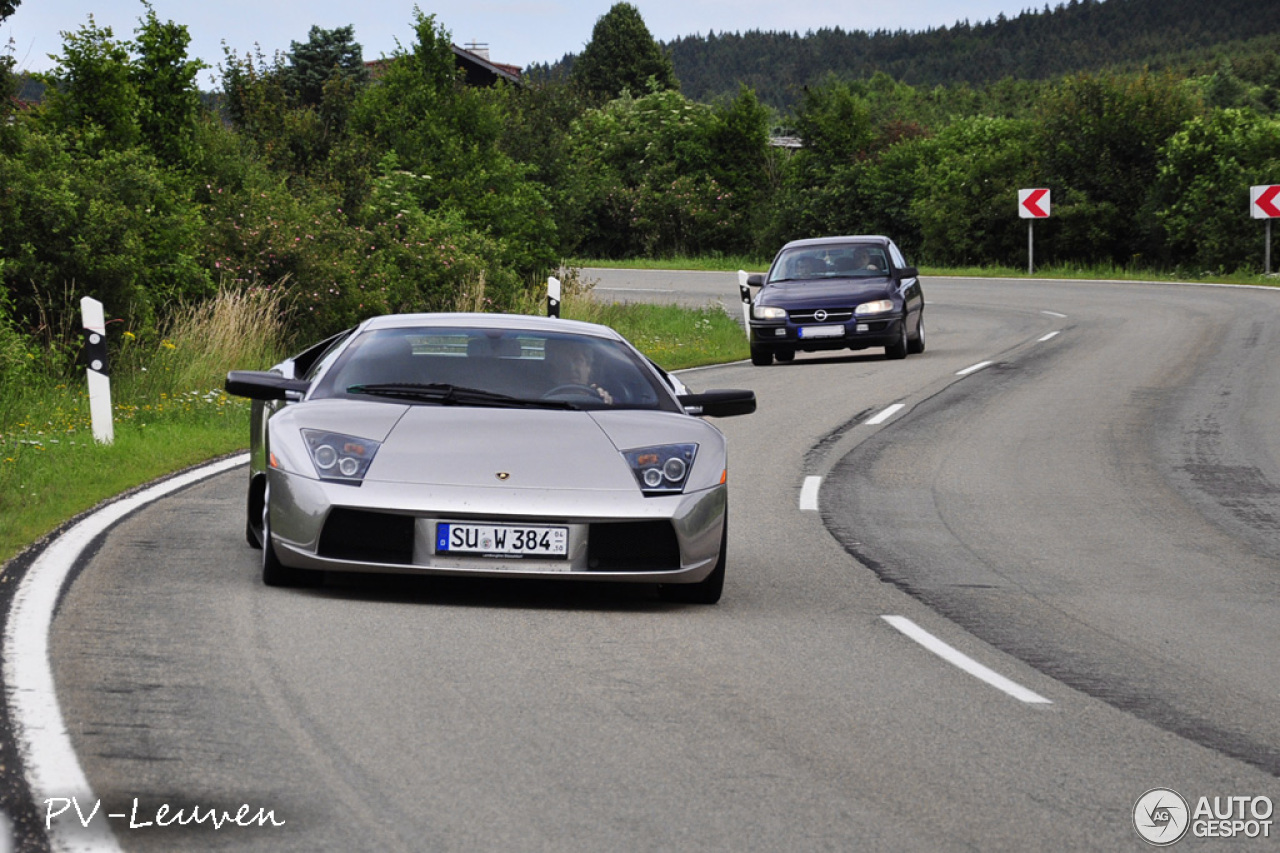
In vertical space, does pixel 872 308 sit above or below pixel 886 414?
above

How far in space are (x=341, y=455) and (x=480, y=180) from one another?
911 inches

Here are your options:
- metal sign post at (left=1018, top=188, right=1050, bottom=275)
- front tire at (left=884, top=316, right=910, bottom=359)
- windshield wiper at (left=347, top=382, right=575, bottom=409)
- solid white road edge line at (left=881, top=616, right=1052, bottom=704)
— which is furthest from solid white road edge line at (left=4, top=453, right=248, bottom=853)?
metal sign post at (left=1018, top=188, right=1050, bottom=275)

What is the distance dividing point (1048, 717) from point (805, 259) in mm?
19468

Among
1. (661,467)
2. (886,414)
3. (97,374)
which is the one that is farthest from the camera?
(886,414)

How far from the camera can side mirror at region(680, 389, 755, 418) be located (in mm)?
8445

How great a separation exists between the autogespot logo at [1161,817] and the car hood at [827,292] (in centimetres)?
1908

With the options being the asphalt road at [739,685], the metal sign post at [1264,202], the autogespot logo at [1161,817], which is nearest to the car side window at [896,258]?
the asphalt road at [739,685]

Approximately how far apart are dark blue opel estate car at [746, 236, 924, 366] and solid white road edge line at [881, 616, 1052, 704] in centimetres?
1626

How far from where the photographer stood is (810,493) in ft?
40.0

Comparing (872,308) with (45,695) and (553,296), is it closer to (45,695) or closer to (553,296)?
(553,296)

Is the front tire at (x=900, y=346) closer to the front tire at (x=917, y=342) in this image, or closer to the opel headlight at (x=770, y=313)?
the front tire at (x=917, y=342)

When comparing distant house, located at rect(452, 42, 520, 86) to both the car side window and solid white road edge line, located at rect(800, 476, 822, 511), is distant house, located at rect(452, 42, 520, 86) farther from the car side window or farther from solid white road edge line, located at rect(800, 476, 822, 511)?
solid white road edge line, located at rect(800, 476, 822, 511)

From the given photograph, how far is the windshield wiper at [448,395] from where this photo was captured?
795 centimetres

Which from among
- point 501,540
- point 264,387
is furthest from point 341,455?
point 264,387
